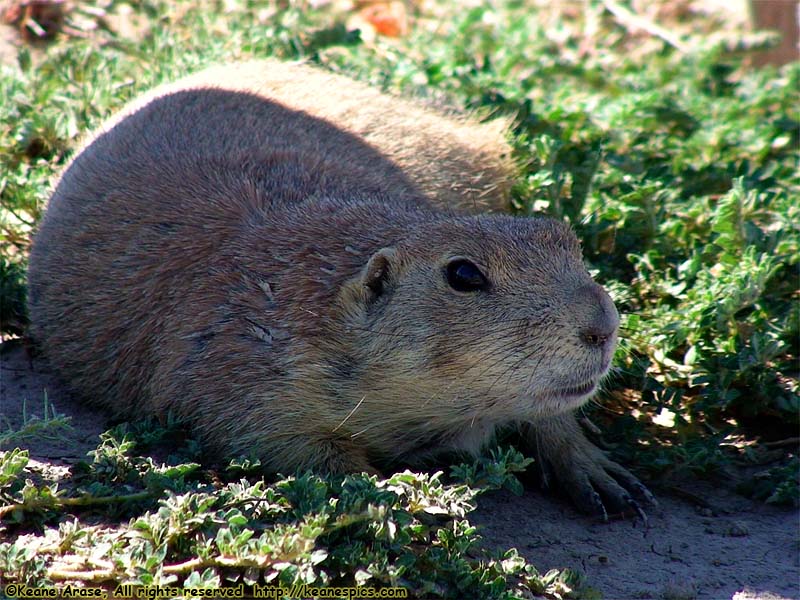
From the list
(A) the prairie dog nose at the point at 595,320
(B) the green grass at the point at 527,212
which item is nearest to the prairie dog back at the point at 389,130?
(B) the green grass at the point at 527,212

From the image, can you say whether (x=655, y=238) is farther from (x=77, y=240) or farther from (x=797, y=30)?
(x=797, y=30)

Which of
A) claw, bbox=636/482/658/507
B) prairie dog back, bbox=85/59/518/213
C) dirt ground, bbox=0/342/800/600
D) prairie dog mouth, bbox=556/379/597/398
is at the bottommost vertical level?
Answer: dirt ground, bbox=0/342/800/600

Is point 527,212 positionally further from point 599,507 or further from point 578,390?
point 578,390

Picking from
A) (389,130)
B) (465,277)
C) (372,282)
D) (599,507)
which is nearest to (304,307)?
(372,282)

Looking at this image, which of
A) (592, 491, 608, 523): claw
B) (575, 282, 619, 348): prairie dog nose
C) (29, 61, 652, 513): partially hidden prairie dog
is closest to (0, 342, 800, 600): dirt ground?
(592, 491, 608, 523): claw

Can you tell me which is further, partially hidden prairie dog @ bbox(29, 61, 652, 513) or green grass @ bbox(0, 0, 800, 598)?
partially hidden prairie dog @ bbox(29, 61, 652, 513)

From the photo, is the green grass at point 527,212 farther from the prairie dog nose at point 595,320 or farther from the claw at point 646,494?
the prairie dog nose at point 595,320

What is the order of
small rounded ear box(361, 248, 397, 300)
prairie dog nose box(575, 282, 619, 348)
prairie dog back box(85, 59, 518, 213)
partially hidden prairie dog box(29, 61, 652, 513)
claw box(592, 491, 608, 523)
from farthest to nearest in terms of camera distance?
prairie dog back box(85, 59, 518, 213) < claw box(592, 491, 608, 523) < small rounded ear box(361, 248, 397, 300) < partially hidden prairie dog box(29, 61, 652, 513) < prairie dog nose box(575, 282, 619, 348)

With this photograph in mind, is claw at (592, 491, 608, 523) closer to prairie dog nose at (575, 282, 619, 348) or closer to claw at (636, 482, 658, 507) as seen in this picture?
claw at (636, 482, 658, 507)

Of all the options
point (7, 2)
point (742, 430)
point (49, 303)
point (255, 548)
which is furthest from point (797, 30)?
point (255, 548)
